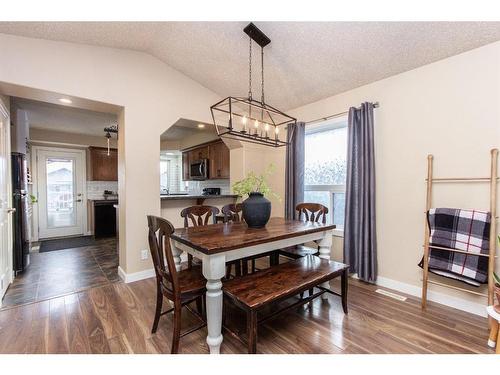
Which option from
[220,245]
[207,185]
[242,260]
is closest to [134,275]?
[242,260]

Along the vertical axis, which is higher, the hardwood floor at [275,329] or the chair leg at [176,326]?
the chair leg at [176,326]

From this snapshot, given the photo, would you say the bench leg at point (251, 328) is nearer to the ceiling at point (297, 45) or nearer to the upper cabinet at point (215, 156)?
the ceiling at point (297, 45)

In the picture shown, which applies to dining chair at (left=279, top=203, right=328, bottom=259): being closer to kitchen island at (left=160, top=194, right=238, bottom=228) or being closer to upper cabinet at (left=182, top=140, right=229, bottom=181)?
kitchen island at (left=160, top=194, right=238, bottom=228)

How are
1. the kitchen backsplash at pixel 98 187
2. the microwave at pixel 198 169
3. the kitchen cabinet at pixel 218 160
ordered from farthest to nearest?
the kitchen backsplash at pixel 98 187 → the microwave at pixel 198 169 → the kitchen cabinet at pixel 218 160

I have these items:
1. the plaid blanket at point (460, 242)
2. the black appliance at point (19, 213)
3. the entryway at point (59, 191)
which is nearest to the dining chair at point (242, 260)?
the plaid blanket at point (460, 242)

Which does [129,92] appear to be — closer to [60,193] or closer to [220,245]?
[220,245]

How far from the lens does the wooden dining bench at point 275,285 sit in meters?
1.46

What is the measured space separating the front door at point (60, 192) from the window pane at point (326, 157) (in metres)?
5.39

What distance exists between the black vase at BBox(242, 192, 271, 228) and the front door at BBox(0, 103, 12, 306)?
248cm

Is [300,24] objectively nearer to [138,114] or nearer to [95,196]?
[138,114]

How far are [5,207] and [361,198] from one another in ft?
13.1

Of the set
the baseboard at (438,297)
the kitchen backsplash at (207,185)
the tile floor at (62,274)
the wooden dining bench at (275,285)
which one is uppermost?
the kitchen backsplash at (207,185)

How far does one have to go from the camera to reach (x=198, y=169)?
527 centimetres

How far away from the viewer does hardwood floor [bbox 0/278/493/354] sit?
166 centimetres
